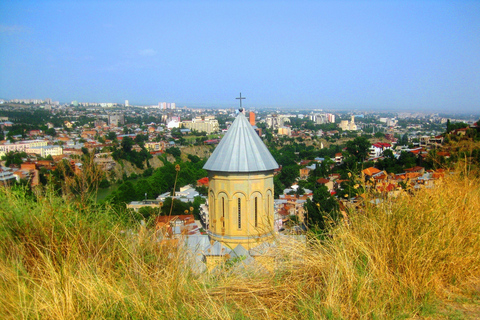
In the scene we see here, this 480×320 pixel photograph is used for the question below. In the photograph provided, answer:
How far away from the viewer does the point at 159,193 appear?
84.8ft

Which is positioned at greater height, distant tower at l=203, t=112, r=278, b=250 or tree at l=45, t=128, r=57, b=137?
distant tower at l=203, t=112, r=278, b=250

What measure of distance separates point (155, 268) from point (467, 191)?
2257mm

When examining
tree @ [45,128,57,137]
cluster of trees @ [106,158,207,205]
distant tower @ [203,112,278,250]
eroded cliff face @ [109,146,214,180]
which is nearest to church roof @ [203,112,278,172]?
distant tower @ [203,112,278,250]

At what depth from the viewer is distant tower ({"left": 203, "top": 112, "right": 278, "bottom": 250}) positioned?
599cm

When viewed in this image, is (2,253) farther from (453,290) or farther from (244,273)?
(453,290)

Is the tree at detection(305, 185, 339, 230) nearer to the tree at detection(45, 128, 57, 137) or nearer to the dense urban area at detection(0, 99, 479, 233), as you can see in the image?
the dense urban area at detection(0, 99, 479, 233)

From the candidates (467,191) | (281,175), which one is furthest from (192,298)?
(281,175)

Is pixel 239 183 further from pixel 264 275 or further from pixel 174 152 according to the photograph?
pixel 174 152

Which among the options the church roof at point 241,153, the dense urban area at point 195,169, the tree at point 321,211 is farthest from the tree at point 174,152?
the church roof at point 241,153

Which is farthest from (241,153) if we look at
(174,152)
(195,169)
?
(174,152)

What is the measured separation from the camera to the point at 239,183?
19.7ft

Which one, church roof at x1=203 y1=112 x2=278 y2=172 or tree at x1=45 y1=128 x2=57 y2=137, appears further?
tree at x1=45 y1=128 x2=57 y2=137

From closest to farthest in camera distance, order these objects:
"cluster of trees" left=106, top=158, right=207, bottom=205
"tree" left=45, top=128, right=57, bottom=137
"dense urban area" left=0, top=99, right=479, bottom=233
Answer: "dense urban area" left=0, top=99, right=479, bottom=233 → "cluster of trees" left=106, top=158, right=207, bottom=205 → "tree" left=45, top=128, right=57, bottom=137

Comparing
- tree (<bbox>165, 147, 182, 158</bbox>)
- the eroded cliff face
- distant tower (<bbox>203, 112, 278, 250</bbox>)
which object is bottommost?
the eroded cliff face
